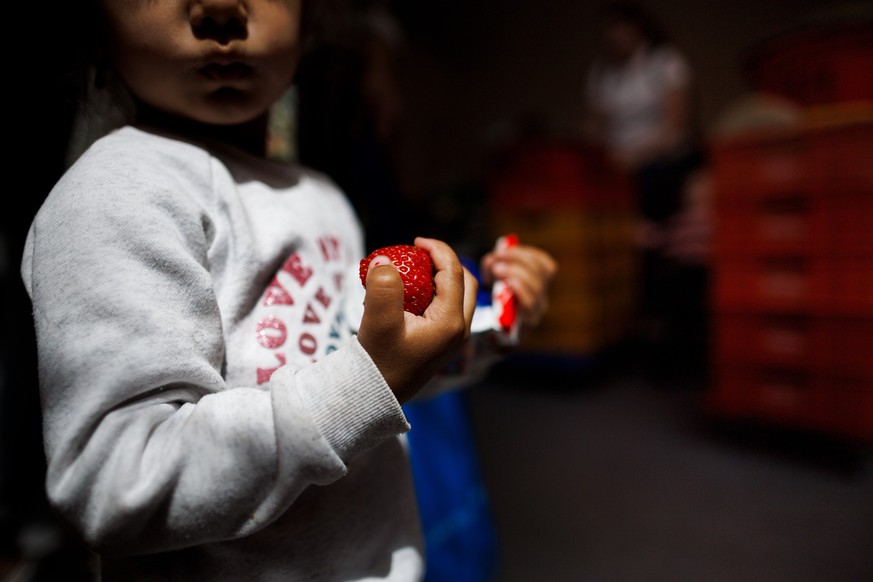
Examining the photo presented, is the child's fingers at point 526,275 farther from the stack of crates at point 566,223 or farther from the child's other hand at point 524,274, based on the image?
the stack of crates at point 566,223

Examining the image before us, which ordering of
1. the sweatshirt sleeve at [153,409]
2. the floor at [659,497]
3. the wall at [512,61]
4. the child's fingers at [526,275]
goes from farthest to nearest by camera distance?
the wall at [512,61] → the floor at [659,497] → the child's fingers at [526,275] → the sweatshirt sleeve at [153,409]

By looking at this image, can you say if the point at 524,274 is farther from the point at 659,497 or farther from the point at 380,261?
the point at 659,497

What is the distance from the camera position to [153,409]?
34cm

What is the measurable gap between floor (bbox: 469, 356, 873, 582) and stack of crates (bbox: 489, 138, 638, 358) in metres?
0.26

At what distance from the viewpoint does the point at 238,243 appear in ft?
1.44

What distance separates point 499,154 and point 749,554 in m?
1.42

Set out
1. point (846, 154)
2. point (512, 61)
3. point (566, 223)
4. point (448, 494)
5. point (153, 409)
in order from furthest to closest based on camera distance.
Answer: point (512, 61) → point (566, 223) → point (846, 154) → point (448, 494) → point (153, 409)

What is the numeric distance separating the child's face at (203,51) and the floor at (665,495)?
1033 mm

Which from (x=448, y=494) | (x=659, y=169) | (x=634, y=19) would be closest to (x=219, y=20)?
(x=448, y=494)

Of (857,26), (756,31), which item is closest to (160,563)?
(857,26)

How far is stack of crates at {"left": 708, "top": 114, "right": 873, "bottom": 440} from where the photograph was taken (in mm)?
1272

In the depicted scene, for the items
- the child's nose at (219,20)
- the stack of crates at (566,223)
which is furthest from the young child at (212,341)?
the stack of crates at (566,223)

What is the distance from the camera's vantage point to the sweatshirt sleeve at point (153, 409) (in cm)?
33

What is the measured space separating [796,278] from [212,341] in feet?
4.81
